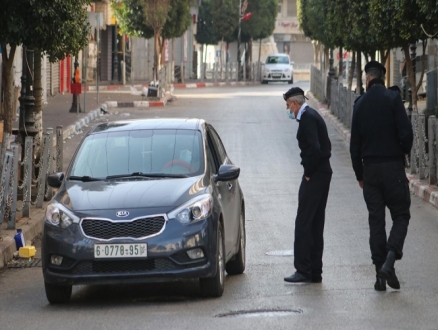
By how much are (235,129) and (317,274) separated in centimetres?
2053

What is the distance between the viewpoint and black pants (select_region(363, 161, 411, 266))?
1001 cm

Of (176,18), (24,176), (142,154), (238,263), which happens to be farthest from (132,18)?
(142,154)

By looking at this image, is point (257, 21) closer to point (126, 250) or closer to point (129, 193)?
point (129, 193)

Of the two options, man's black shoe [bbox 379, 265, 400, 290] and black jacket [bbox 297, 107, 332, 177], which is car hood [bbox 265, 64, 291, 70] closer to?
black jacket [bbox 297, 107, 332, 177]

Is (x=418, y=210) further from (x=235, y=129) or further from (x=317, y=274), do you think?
(x=235, y=129)

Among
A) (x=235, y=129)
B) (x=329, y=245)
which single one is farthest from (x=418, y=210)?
(x=235, y=129)

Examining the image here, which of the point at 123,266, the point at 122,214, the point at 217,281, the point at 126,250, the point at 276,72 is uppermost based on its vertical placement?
the point at 276,72

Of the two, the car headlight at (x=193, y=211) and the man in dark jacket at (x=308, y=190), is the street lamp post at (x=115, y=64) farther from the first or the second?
the car headlight at (x=193, y=211)

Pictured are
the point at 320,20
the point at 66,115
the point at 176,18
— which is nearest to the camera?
the point at 66,115

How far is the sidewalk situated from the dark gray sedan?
8.64ft

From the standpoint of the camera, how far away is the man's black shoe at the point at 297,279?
1052 centimetres

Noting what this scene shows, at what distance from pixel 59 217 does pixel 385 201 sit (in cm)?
282

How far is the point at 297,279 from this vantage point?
1054 cm

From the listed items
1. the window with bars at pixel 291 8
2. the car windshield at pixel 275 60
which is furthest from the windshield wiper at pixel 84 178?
the window with bars at pixel 291 8
